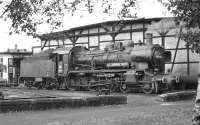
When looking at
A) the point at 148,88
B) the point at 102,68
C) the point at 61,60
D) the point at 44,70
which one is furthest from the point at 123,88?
the point at 44,70

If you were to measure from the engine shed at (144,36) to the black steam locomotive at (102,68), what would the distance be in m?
1.57

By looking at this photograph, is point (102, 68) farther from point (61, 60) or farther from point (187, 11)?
point (187, 11)

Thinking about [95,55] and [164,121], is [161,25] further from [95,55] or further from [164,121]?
[164,121]

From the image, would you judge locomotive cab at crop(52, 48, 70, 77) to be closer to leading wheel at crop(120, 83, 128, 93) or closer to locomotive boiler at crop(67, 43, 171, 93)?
locomotive boiler at crop(67, 43, 171, 93)

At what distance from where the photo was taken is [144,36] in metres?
33.2

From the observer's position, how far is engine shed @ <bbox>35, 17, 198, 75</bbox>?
3041 centimetres

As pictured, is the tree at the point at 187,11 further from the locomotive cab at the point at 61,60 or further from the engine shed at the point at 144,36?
the locomotive cab at the point at 61,60

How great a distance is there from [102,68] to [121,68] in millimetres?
1988

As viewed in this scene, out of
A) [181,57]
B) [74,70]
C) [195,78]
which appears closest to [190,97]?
[195,78]

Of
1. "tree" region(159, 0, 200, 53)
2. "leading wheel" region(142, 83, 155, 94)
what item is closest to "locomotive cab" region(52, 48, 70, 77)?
"leading wheel" region(142, 83, 155, 94)

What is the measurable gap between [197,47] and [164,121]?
263 cm

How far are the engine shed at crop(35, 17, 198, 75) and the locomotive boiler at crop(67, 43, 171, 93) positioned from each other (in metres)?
1.63

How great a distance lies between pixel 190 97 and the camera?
21750 millimetres

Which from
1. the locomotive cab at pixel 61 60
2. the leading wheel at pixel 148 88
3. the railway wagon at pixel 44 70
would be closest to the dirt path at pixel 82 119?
the leading wheel at pixel 148 88
